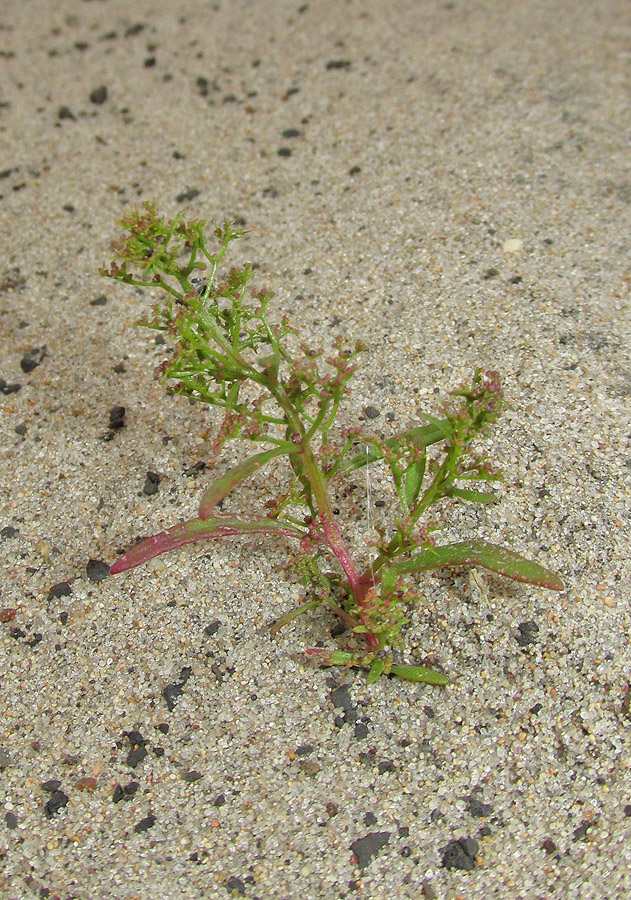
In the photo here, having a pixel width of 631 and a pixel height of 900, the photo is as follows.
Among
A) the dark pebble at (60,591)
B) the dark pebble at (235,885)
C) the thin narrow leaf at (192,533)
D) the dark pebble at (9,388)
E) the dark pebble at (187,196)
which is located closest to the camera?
the dark pebble at (235,885)

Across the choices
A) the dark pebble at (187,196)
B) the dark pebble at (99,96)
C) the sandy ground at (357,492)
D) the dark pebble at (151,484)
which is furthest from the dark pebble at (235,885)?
the dark pebble at (99,96)

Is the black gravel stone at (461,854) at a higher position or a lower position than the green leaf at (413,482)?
lower

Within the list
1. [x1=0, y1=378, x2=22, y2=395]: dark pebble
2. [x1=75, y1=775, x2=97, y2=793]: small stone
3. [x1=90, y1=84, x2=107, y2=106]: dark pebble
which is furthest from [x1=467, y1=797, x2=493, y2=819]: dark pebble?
[x1=90, y1=84, x2=107, y2=106]: dark pebble

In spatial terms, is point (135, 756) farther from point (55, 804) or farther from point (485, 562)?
point (485, 562)

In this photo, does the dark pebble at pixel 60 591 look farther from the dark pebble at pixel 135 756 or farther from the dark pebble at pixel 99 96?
the dark pebble at pixel 99 96

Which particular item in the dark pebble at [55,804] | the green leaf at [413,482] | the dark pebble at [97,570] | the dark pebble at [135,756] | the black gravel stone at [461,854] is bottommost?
the dark pebble at [55,804]

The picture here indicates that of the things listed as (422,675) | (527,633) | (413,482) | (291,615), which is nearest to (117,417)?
(291,615)
